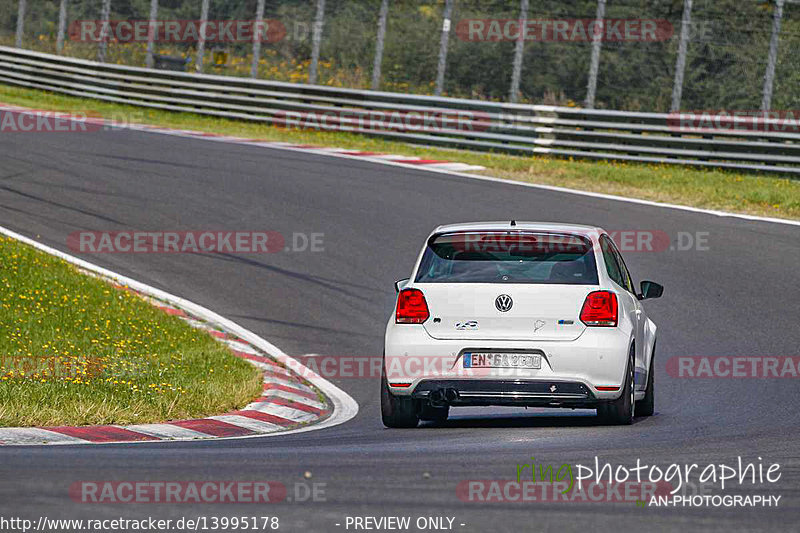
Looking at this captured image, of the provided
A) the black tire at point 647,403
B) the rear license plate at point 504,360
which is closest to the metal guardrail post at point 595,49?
the black tire at point 647,403

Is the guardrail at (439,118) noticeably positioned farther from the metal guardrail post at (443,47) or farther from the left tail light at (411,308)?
the left tail light at (411,308)

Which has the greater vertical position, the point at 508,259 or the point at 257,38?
the point at 257,38

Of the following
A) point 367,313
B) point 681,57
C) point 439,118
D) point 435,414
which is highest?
point 681,57

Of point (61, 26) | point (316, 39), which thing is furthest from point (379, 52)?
point (61, 26)

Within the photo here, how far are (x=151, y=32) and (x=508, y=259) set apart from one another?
2430 centimetres

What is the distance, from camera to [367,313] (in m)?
14.1

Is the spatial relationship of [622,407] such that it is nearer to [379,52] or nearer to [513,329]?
[513,329]

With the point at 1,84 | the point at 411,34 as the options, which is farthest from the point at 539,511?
the point at 1,84

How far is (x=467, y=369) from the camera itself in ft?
29.0

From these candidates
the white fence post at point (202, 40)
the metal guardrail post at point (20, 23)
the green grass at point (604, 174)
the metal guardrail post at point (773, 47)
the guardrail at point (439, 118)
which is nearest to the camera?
the green grass at point (604, 174)

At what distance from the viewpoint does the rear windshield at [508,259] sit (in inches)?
355

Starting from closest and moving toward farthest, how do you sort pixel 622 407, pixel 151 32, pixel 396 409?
1. pixel 622 407
2. pixel 396 409
3. pixel 151 32

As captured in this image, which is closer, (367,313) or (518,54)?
(367,313)

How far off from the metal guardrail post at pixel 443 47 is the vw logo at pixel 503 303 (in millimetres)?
18385
